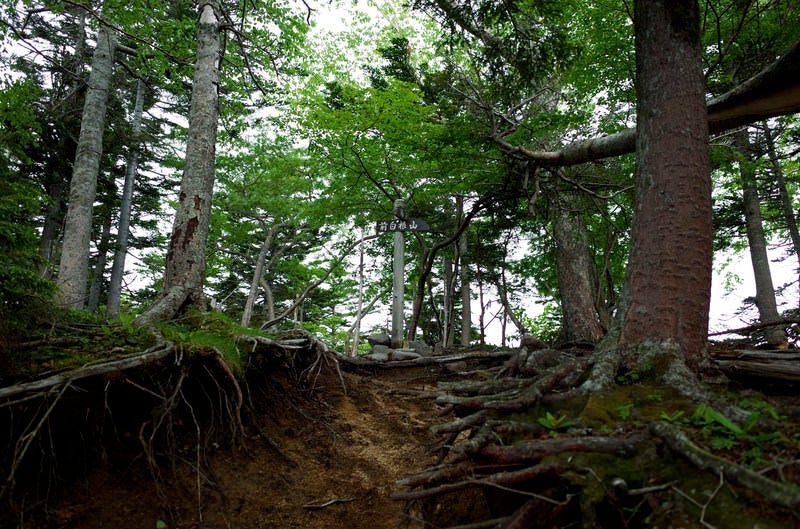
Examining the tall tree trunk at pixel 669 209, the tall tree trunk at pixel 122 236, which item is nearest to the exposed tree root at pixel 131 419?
the tall tree trunk at pixel 669 209

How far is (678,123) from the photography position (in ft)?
10.2

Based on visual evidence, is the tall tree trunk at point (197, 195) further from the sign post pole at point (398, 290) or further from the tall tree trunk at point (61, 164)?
the tall tree trunk at point (61, 164)

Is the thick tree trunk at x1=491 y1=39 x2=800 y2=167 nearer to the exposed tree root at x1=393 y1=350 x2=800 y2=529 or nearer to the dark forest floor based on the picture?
the dark forest floor

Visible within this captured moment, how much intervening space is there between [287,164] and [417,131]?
351 inches

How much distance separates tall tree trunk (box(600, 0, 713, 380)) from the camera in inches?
109

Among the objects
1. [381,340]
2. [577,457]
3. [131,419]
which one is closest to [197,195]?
[131,419]

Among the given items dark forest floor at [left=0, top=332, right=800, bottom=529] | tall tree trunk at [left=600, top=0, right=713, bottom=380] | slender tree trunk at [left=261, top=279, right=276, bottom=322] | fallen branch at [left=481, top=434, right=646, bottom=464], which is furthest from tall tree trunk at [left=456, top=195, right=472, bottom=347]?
fallen branch at [left=481, top=434, right=646, bottom=464]

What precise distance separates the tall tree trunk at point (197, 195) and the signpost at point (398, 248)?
601cm

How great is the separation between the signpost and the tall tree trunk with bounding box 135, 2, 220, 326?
601cm

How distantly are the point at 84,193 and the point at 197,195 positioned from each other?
7262 mm

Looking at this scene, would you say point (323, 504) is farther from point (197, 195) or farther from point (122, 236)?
point (122, 236)

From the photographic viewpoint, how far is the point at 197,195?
5.47 meters

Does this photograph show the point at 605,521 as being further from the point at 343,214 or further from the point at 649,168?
the point at 343,214

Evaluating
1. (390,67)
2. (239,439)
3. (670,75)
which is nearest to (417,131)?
(390,67)
